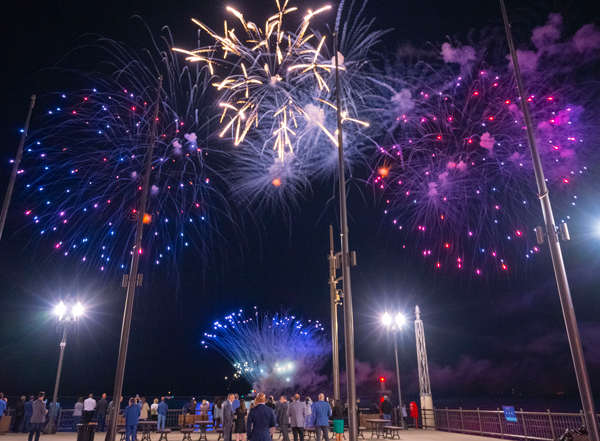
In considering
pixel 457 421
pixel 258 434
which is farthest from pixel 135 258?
pixel 457 421

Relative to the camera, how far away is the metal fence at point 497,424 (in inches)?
638

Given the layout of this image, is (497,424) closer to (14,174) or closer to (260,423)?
(260,423)

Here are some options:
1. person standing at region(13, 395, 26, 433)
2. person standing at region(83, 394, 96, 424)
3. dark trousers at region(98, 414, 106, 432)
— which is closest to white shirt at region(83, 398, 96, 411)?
person standing at region(83, 394, 96, 424)

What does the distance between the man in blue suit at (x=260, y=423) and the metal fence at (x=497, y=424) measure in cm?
1106

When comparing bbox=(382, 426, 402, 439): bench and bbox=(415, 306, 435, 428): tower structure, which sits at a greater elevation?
bbox=(415, 306, 435, 428): tower structure

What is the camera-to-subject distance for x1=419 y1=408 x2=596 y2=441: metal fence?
16.2 meters

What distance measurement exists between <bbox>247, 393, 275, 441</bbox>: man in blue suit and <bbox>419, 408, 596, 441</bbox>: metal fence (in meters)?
11.1

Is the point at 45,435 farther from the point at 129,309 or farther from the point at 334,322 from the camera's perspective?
the point at 334,322

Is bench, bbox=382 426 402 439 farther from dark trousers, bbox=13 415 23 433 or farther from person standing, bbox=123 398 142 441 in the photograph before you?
dark trousers, bbox=13 415 23 433

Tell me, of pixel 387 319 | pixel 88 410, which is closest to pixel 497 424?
pixel 387 319

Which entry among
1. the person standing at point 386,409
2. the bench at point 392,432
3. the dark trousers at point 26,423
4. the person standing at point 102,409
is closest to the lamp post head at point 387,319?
the person standing at point 386,409

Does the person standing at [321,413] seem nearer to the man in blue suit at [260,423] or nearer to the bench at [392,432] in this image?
the man in blue suit at [260,423]

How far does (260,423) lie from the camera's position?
9.70m

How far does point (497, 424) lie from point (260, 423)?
14.2 meters
